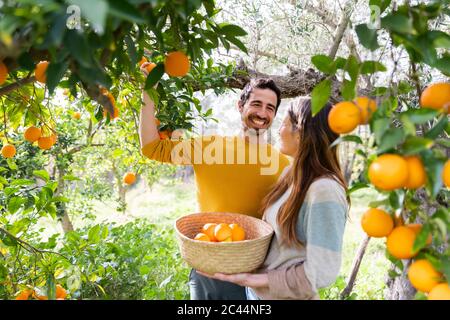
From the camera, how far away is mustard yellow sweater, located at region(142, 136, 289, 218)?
1646 millimetres

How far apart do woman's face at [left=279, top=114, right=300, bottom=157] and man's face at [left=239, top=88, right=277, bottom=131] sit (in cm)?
34

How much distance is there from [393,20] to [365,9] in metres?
2.51

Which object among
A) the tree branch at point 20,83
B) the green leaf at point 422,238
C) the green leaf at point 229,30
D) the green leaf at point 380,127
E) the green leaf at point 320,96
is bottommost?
the green leaf at point 422,238

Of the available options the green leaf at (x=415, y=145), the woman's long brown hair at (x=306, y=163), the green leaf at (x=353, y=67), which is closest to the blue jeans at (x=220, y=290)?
the woman's long brown hair at (x=306, y=163)

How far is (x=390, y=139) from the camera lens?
632 millimetres

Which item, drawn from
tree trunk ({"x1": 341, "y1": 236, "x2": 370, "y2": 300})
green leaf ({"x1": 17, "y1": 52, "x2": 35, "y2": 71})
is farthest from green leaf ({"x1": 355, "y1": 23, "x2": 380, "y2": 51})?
tree trunk ({"x1": 341, "y1": 236, "x2": 370, "y2": 300})

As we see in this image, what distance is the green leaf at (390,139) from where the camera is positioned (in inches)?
24.5

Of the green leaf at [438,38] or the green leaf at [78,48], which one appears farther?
the green leaf at [438,38]

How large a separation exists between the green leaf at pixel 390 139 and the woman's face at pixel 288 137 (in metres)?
0.66

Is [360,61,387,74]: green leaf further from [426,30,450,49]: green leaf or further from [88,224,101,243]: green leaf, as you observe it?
[88,224,101,243]: green leaf

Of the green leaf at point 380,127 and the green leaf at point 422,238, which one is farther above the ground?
the green leaf at point 380,127

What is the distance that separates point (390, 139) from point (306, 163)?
24.5 inches

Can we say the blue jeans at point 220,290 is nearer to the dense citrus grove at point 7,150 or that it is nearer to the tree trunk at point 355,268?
the dense citrus grove at point 7,150
